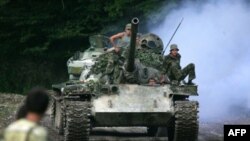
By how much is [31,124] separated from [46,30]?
22.2 metres

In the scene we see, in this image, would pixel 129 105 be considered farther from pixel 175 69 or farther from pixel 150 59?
pixel 150 59

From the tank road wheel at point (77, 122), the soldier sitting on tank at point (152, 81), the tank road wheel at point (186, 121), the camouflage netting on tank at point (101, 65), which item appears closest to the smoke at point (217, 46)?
the camouflage netting on tank at point (101, 65)

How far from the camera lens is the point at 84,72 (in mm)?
14219

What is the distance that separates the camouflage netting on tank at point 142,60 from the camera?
44.3 ft

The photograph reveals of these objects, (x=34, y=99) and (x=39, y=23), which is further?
(x=39, y=23)

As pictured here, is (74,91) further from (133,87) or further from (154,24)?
(154,24)

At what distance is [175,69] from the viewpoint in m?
13.5

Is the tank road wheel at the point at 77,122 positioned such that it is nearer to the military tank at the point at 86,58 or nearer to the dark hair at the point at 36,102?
the military tank at the point at 86,58

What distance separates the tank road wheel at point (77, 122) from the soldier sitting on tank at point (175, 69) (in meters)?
2.28

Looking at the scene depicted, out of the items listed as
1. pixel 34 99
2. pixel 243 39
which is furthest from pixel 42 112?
pixel 243 39

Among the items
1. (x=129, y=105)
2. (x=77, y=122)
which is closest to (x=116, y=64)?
(x=129, y=105)

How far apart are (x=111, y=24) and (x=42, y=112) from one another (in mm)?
21795

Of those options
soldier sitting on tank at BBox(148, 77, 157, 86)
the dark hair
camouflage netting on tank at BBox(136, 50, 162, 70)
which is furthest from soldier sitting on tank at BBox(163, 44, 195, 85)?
the dark hair

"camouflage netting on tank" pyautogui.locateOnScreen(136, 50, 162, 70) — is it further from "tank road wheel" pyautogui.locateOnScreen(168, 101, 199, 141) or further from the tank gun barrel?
"tank road wheel" pyautogui.locateOnScreen(168, 101, 199, 141)
